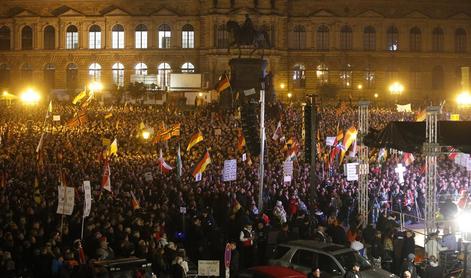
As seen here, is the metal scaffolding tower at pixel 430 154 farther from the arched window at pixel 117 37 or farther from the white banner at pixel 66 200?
the arched window at pixel 117 37

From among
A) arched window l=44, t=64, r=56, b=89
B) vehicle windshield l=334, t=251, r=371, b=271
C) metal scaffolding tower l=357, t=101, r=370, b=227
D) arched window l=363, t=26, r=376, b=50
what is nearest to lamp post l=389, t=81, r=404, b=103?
arched window l=363, t=26, r=376, b=50

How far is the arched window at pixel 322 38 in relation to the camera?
76000mm

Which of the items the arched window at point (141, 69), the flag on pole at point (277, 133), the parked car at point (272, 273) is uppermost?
the arched window at point (141, 69)

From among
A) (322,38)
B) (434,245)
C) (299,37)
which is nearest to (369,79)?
(322,38)

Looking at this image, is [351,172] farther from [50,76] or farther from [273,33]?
[50,76]

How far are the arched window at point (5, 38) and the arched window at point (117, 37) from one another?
38.0 ft

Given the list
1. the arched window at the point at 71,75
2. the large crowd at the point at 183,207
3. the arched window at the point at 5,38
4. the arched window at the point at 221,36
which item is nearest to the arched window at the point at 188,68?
the arched window at the point at 221,36

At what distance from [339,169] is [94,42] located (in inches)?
2078

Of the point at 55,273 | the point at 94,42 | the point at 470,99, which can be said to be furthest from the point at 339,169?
the point at 94,42

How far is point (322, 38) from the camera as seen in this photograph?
7619 cm

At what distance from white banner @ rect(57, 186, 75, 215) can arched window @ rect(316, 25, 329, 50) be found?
6124 centimetres

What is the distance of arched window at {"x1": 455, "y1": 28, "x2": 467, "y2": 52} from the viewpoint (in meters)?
78.4

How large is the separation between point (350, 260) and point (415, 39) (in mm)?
66438

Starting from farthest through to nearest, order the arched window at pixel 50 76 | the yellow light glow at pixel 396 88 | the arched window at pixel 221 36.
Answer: the arched window at pixel 50 76, the yellow light glow at pixel 396 88, the arched window at pixel 221 36
